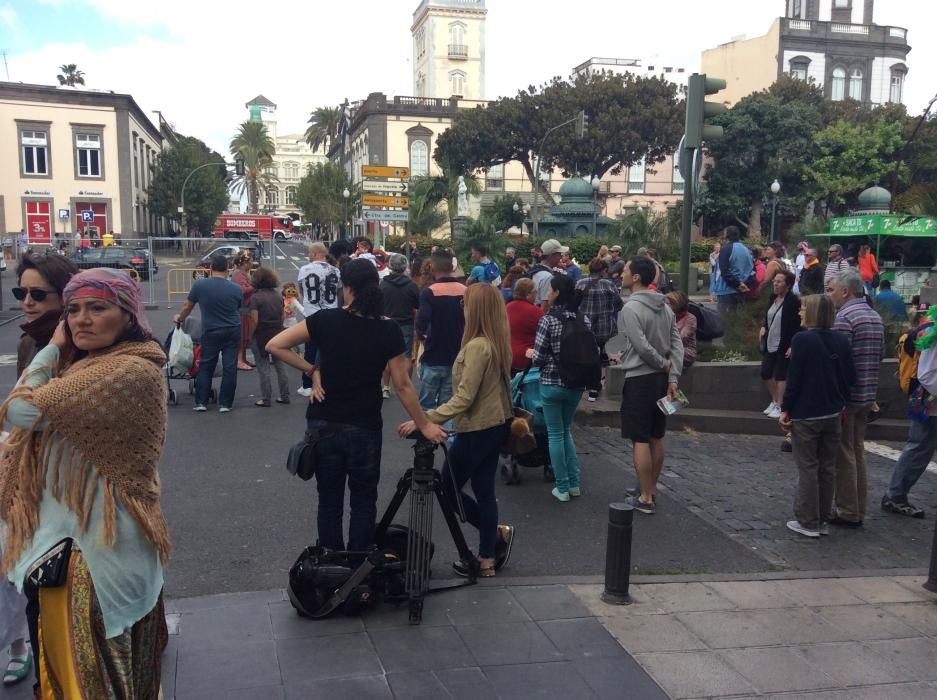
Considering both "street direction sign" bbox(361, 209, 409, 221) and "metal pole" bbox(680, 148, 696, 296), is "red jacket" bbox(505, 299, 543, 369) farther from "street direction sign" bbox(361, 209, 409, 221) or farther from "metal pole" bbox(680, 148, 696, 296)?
"street direction sign" bbox(361, 209, 409, 221)

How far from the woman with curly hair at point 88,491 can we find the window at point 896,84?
267ft

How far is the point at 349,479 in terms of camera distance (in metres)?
4.37

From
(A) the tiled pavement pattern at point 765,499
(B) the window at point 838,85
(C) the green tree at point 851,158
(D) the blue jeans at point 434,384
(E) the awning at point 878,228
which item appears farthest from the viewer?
(B) the window at point 838,85

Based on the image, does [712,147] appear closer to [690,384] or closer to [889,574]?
[690,384]

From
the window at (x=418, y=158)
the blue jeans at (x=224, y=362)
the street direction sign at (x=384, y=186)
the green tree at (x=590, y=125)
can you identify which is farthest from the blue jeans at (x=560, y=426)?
the window at (x=418, y=158)

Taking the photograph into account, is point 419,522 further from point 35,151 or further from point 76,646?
point 35,151

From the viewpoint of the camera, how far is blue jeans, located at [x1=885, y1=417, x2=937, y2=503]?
6145 mm

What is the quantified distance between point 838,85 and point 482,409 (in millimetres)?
76767

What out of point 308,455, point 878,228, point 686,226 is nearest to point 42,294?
point 308,455

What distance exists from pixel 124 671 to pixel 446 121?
69543 mm

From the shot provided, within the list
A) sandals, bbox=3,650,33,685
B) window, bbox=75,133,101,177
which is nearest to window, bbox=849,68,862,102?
window, bbox=75,133,101,177

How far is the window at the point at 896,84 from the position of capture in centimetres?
7144

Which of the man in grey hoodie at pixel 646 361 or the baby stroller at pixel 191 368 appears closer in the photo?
the man in grey hoodie at pixel 646 361

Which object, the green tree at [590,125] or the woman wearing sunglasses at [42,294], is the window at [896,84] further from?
the woman wearing sunglasses at [42,294]
